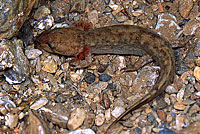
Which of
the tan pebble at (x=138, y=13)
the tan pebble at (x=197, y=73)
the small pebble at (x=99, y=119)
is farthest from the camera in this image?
the tan pebble at (x=138, y=13)

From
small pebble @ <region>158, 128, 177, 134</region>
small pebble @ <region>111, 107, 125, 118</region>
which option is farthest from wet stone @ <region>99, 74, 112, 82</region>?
small pebble @ <region>158, 128, 177, 134</region>

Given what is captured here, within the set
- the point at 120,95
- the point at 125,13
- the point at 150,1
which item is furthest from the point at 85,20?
the point at 120,95

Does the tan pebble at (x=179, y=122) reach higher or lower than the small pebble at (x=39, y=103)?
higher

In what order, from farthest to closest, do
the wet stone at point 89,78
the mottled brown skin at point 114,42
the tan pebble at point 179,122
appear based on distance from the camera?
the wet stone at point 89,78 < the mottled brown skin at point 114,42 < the tan pebble at point 179,122

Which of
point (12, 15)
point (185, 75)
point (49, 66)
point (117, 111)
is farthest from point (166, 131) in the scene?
point (12, 15)

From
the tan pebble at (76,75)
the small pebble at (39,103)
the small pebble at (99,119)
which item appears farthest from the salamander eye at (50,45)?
the small pebble at (99,119)

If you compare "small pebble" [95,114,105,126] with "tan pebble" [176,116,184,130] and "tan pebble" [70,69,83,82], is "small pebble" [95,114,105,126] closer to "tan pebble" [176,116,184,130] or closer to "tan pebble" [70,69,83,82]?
"tan pebble" [70,69,83,82]

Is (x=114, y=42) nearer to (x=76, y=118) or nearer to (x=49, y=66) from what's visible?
(x=49, y=66)

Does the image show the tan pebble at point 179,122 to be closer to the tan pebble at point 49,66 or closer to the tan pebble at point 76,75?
the tan pebble at point 76,75
